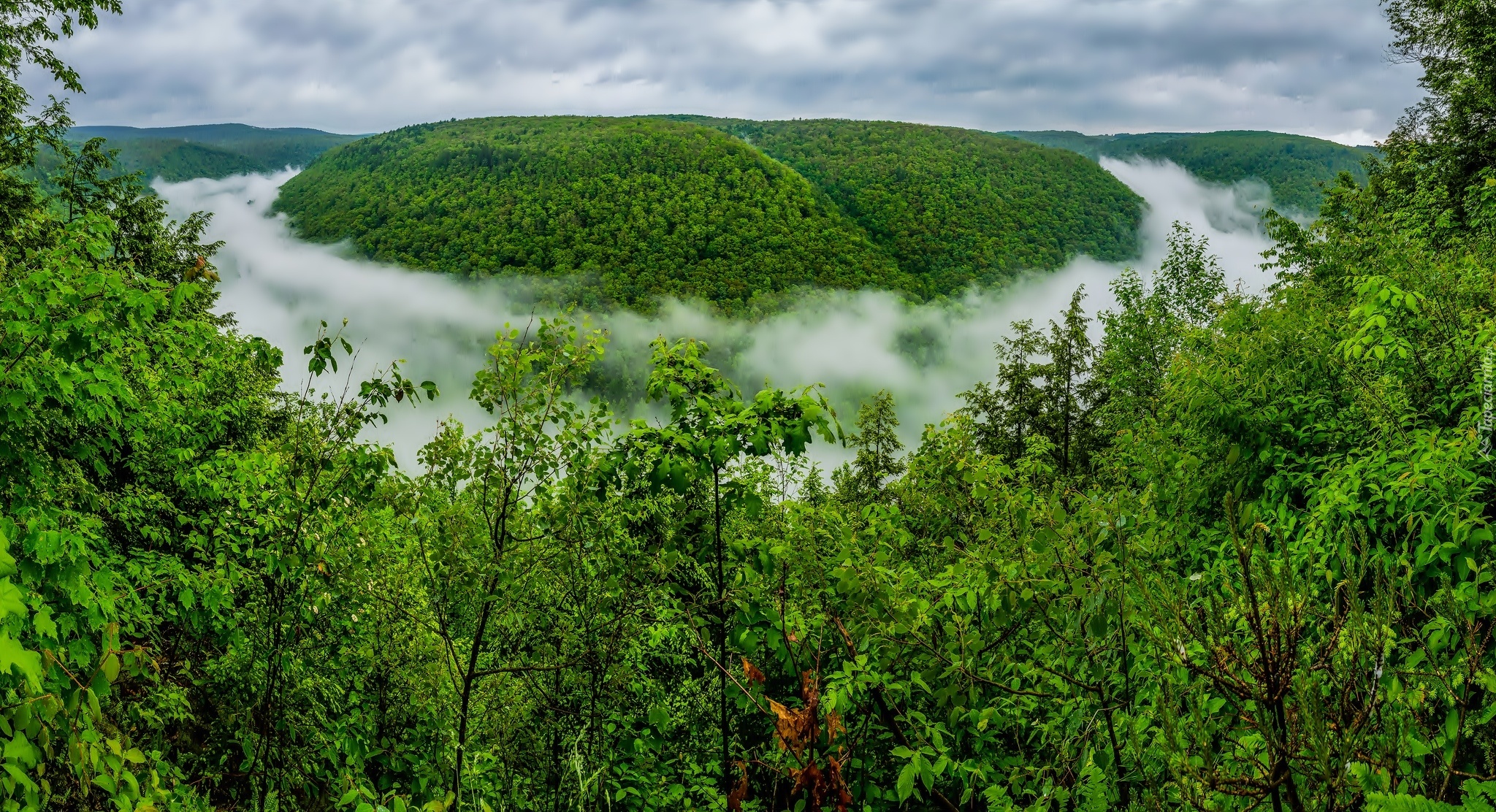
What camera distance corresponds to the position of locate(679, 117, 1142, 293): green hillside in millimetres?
Answer: 131875

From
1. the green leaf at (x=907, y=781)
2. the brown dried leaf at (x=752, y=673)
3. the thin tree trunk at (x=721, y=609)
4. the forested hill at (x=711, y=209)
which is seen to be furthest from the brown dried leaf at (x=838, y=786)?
the forested hill at (x=711, y=209)

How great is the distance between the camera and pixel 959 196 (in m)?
139

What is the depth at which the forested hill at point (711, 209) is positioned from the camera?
122562mm

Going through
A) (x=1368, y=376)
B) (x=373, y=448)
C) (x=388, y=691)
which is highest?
(x=1368, y=376)

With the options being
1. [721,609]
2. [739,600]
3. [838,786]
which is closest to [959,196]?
[721,609]

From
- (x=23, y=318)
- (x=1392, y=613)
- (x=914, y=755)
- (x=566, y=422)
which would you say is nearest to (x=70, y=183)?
(x=23, y=318)

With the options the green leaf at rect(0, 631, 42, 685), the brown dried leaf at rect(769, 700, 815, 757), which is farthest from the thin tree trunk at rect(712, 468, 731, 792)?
the green leaf at rect(0, 631, 42, 685)

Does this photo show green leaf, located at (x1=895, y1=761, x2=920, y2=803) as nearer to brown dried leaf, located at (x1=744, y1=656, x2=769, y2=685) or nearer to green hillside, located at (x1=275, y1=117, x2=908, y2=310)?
brown dried leaf, located at (x1=744, y1=656, x2=769, y2=685)

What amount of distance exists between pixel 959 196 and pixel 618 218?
6402cm

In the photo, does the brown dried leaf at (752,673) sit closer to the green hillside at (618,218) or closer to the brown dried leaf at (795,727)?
the brown dried leaf at (795,727)

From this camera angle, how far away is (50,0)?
1160cm

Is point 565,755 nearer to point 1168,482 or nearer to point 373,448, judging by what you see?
point 373,448

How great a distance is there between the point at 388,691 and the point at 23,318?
3.29m

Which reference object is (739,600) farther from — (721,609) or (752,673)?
(752,673)
